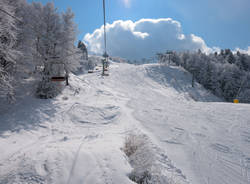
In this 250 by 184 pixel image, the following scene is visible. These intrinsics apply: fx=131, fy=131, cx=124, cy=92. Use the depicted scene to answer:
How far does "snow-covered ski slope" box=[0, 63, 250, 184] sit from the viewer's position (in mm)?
3441

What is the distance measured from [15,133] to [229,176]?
9.00 metres

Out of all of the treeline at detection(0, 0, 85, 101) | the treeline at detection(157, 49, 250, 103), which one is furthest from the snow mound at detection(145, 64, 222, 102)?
the treeline at detection(0, 0, 85, 101)

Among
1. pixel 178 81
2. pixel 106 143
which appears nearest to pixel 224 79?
pixel 178 81

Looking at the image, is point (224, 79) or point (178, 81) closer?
point (178, 81)

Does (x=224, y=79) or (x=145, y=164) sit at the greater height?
(x=224, y=79)

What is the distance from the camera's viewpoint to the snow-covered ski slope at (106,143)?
3.44 metres

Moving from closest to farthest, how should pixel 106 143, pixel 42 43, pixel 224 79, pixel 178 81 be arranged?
1. pixel 106 143
2. pixel 42 43
3. pixel 178 81
4. pixel 224 79

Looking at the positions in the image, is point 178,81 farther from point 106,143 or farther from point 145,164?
point 145,164

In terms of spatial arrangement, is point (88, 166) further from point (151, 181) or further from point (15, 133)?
point (15, 133)

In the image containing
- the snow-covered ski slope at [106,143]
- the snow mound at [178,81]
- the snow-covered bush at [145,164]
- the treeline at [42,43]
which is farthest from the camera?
the snow mound at [178,81]

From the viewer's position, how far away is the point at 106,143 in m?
4.98

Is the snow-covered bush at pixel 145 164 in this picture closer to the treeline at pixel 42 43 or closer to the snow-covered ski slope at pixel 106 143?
the snow-covered ski slope at pixel 106 143

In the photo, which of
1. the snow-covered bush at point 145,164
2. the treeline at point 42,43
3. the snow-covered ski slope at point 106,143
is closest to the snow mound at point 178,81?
the snow-covered ski slope at point 106,143

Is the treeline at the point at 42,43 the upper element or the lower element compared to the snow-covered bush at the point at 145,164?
upper
